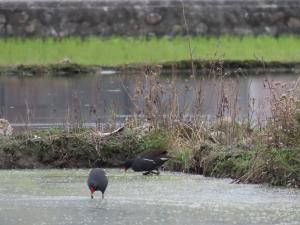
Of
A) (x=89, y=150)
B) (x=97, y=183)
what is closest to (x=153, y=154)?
(x=89, y=150)

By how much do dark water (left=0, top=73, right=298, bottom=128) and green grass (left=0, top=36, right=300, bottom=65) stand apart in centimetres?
119

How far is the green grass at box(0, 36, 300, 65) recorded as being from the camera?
27531mm

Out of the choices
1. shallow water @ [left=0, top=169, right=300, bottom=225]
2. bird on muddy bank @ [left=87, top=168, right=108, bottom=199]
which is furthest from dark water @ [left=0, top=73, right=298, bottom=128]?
bird on muddy bank @ [left=87, top=168, right=108, bottom=199]

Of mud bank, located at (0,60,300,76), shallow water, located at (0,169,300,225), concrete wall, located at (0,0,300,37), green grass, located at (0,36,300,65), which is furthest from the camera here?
concrete wall, located at (0,0,300,37)

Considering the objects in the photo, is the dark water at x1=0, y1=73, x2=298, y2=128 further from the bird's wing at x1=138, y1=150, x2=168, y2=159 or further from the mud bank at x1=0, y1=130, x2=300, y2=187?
the bird's wing at x1=138, y1=150, x2=168, y2=159

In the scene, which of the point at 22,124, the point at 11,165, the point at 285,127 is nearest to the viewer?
the point at 285,127

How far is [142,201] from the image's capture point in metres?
12.9

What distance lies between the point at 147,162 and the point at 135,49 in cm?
1399

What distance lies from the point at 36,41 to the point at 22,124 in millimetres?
11181

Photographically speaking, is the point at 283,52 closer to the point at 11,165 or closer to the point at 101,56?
the point at 101,56

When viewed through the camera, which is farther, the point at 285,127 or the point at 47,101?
the point at 47,101

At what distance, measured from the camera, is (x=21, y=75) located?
26.7m

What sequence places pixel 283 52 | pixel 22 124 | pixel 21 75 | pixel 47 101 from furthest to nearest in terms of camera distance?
pixel 283 52, pixel 21 75, pixel 47 101, pixel 22 124

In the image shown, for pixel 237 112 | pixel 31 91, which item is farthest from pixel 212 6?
pixel 237 112
